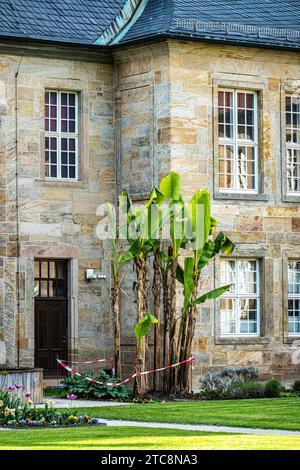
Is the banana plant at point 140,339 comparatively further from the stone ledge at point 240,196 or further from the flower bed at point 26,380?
the stone ledge at point 240,196

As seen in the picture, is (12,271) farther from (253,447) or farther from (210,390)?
(253,447)

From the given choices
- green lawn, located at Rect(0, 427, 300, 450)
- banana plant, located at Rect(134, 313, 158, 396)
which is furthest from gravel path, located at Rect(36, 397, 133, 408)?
green lawn, located at Rect(0, 427, 300, 450)

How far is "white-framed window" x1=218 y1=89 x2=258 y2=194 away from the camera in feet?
110

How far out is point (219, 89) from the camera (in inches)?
1315

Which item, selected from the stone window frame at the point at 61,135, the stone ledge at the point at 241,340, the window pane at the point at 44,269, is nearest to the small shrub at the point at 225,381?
the stone ledge at the point at 241,340

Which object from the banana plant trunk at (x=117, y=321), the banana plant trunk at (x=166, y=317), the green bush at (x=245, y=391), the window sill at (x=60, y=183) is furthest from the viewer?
the window sill at (x=60, y=183)

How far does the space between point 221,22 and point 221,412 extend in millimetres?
11446

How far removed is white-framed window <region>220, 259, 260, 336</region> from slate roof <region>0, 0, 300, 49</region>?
489 cm

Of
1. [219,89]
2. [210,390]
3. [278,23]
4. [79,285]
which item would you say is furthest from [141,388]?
[278,23]

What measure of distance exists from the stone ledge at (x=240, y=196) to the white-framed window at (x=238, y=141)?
7.8 inches

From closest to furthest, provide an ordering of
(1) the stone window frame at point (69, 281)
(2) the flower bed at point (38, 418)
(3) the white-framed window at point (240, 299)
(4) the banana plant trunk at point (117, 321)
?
(2) the flower bed at point (38, 418) < (4) the banana plant trunk at point (117, 321) < (1) the stone window frame at point (69, 281) < (3) the white-framed window at point (240, 299)

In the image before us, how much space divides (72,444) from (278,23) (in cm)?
1810

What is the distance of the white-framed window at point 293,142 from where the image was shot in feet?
113

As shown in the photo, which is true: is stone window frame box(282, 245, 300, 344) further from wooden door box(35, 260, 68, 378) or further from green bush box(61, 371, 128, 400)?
green bush box(61, 371, 128, 400)
